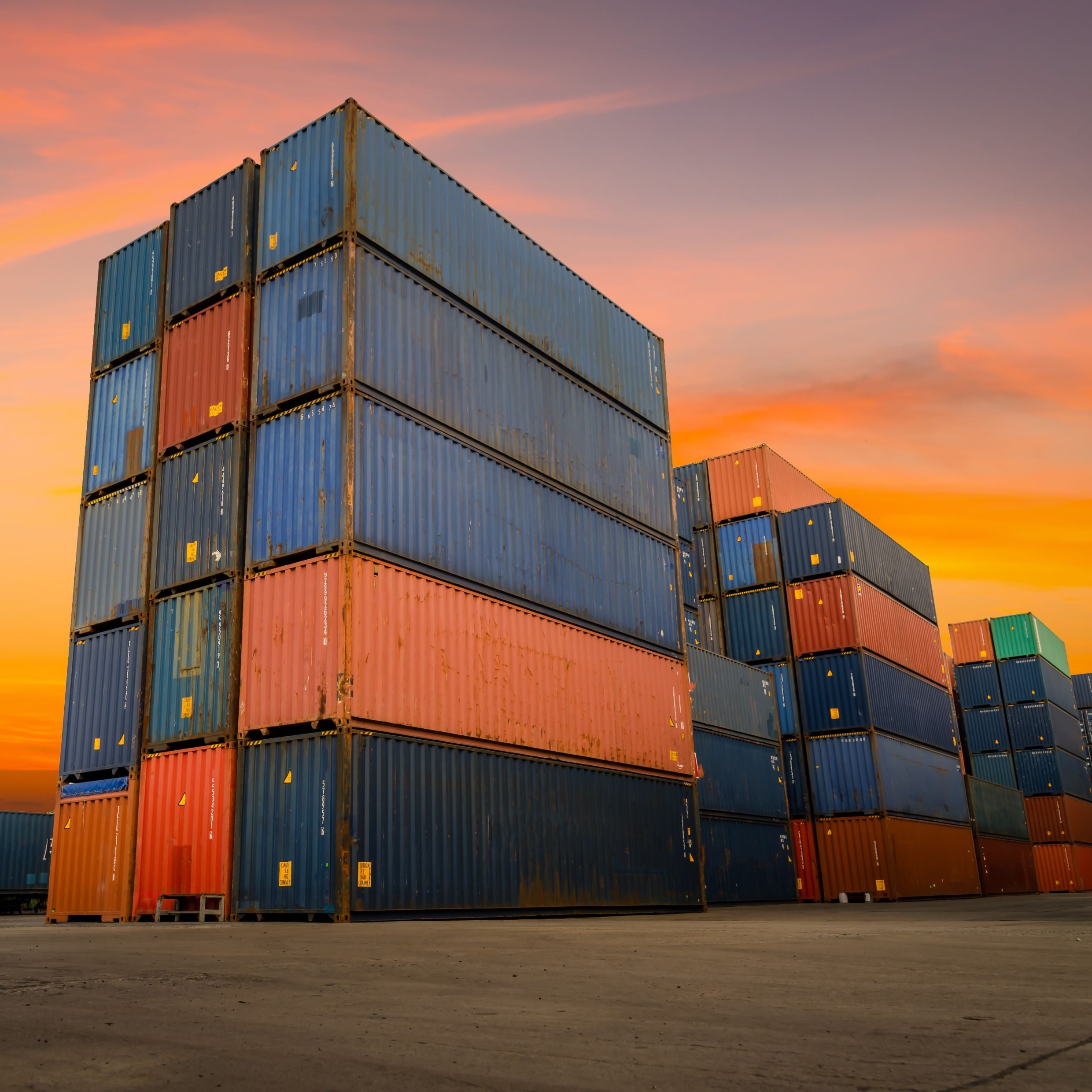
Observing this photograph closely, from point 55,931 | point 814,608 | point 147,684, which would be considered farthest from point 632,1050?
point 814,608

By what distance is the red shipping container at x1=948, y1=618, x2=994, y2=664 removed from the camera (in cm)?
5953

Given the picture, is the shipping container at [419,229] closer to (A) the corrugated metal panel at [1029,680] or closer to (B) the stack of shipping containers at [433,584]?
(B) the stack of shipping containers at [433,584]

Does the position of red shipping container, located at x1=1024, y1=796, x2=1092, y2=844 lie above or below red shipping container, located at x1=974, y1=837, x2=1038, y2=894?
above

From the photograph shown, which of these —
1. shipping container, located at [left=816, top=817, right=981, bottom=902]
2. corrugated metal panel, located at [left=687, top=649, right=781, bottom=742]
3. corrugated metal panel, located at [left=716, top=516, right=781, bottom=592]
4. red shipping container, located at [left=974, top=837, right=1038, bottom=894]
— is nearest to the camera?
corrugated metal panel, located at [left=687, top=649, right=781, bottom=742]

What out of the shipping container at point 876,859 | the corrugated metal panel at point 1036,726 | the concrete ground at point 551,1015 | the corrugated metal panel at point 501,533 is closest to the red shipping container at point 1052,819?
the corrugated metal panel at point 1036,726

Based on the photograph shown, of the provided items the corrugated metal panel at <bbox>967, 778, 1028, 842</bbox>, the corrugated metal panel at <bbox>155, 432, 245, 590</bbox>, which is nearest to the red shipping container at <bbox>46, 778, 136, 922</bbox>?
the corrugated metal panel at <bbox>155, 432, 245, 590</bbox>

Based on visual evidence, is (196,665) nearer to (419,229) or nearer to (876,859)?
(419,229)

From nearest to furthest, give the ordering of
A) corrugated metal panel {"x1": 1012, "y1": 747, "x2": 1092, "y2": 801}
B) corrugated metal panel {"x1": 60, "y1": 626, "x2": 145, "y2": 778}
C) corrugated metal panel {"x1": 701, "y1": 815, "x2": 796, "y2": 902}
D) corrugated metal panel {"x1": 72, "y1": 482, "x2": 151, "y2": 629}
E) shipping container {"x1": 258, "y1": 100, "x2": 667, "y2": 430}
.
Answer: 1. shipping container {"x1": 258, "y1": 100, "x2": 667, "y2": 430}
2. corrugated metal panel {"x1": 60, "y1": 626, "x2": 145, "y2": 778}
3. corrugated metal panel {"x1": 72, "y1": 482, "x2": 151, "y2": 629}
4. corrugated metal panel {"x1": 701, "y1": 815, "x2": 796, "y2": 902}
5. corrugated metal panel {"x1": 1012, "y1": 747, "x2": 1092, "y2": 801}

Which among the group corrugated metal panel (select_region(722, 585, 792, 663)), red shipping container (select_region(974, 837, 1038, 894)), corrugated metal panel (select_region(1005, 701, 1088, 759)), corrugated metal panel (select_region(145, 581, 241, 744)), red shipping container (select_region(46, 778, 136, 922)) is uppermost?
corrugated metal panel (select_region(722, 585, 792, 663))

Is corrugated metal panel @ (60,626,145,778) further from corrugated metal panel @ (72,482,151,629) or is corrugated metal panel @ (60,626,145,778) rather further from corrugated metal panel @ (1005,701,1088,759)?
corrugated metal panel @ (1005,701,1088,759)

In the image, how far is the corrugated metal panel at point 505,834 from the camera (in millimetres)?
16875

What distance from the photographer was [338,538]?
17.6 metres

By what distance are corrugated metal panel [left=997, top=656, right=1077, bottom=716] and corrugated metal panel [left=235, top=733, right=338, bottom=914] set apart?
166 ft

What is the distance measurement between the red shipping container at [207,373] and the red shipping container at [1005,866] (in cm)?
3514
